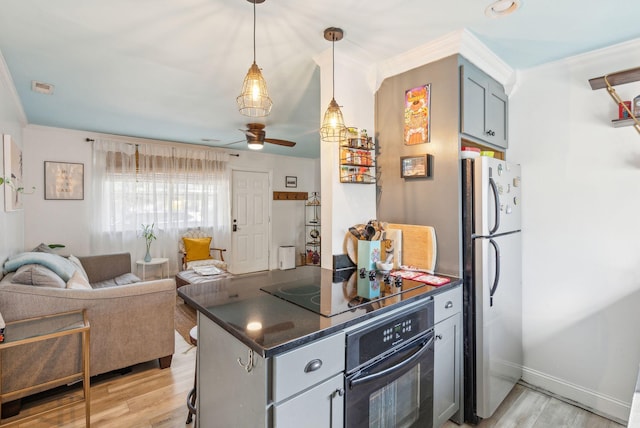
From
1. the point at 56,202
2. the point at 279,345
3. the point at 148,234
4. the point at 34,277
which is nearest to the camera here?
the point at 279,345

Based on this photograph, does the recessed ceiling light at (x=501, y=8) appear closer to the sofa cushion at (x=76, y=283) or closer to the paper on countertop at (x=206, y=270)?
the sofa cushion at (x=76, y=283)

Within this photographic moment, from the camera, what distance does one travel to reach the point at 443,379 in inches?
71.3

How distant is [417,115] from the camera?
2.15m

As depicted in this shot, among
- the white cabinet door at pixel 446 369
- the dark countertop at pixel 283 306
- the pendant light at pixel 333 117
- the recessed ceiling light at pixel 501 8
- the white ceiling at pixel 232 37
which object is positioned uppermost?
the white ceiling at pixel 232 37

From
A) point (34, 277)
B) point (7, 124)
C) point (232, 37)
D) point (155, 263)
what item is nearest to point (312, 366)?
point (232, 37)

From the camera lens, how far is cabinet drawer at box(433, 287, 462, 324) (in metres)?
1.75

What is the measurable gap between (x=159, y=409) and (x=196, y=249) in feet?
10.6

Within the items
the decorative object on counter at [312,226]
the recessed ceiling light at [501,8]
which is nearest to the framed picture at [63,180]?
the decorative object on counter at [312,226]

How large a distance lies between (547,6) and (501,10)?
0.21 metres

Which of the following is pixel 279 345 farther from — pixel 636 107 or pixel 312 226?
pixel 312 226

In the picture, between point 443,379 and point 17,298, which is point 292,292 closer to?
point 443,379

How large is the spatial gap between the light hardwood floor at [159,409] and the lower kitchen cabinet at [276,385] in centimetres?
103

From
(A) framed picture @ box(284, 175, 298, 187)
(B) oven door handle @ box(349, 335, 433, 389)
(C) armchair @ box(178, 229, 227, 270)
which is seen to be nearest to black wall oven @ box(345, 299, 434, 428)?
(B) oven door handle @ box(349, 335, 433, 389)

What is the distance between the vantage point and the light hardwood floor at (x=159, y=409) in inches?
78.5
